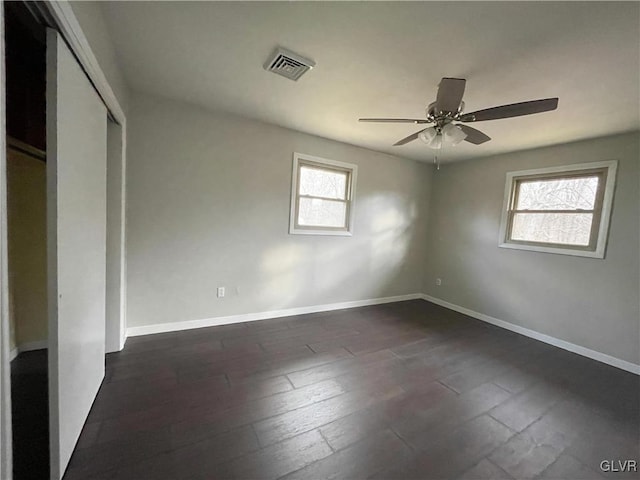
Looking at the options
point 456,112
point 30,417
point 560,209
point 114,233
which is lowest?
point 30,417

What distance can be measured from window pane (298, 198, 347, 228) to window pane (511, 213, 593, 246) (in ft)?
8.32

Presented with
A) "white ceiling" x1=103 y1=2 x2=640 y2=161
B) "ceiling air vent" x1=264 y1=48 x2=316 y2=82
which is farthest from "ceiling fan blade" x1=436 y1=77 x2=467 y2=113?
"ceiling air vent" x1=264 y1=48 x2=316 y2=82

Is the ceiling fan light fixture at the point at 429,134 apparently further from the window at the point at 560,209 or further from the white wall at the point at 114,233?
the white wall at the point at 114,233

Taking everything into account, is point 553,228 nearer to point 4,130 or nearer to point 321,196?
point 321,196

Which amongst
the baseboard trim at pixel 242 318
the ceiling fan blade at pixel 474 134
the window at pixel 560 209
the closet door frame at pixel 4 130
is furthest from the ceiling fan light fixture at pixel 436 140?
the baseboard trim at pixel 242 318

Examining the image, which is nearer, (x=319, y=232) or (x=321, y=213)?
(x=319, y=232)

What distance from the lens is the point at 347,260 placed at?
4035 mm

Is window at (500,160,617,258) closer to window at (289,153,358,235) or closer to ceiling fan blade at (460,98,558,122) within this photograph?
ceiling fan blade at (460,98,558,122)

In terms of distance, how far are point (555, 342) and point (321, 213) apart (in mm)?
3462

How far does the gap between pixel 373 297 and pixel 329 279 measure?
3.32 feet

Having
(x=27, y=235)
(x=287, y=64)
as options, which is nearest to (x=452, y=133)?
(x=287, y=64)

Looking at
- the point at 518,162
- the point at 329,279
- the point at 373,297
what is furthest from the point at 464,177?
the point at 329,279

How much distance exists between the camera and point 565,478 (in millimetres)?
1395

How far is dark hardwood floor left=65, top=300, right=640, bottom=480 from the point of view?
1.40m
